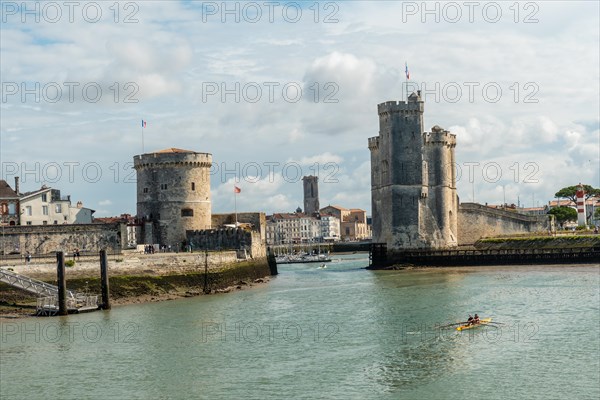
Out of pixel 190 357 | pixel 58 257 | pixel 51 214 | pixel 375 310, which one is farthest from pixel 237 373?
pixel 51 214

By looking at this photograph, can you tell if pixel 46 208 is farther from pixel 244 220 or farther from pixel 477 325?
pixel 477 325

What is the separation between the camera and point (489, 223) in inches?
3669

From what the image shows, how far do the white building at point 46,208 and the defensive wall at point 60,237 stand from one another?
8750 millimetres

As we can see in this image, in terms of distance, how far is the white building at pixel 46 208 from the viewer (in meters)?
69.7

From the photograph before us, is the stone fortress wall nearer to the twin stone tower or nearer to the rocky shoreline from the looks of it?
the twin stone tower

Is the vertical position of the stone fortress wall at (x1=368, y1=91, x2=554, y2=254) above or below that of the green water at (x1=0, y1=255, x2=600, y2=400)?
above

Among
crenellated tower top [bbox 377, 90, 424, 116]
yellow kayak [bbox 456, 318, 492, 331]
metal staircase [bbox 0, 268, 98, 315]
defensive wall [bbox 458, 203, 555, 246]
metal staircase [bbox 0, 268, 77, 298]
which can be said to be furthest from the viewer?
defensive wall [bbox 458, 203, 555, 246]

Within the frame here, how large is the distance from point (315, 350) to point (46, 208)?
44688 mm

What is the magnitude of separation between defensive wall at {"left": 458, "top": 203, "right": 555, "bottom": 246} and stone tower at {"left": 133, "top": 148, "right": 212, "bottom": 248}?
115 ft

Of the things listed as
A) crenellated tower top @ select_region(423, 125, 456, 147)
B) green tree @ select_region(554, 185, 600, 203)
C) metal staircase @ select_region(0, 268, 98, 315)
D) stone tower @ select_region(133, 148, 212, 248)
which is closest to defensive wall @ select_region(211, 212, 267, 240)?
stone tower @ select_region(133, 148, 212, 248)

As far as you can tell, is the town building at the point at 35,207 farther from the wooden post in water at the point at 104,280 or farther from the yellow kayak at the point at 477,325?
the yellow kayak at the point at 477,325

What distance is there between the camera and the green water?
1072 inches

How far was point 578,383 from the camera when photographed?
27672mm

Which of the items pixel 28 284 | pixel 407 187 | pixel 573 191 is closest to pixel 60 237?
pixel 28 284
